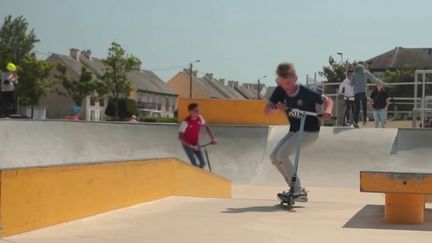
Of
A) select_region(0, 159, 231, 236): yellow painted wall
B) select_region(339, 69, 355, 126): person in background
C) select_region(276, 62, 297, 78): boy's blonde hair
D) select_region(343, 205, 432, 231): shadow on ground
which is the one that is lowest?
select_region(343, 205, 432, 231): shadow on ground

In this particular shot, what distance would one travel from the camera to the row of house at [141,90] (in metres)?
74.4

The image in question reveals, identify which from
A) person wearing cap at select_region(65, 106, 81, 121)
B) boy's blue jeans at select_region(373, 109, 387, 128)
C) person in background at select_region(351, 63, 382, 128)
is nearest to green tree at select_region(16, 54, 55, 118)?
person wearing cap at select_region(65, 106, 81, 121)

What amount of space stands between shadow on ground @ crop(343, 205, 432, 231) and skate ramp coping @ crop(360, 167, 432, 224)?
4.2 inches

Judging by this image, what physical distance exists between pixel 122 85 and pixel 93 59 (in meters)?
28.9

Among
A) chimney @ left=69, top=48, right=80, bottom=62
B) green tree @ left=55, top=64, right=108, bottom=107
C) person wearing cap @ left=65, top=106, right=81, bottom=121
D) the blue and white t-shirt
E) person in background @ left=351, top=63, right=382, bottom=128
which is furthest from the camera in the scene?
chimney @ left=69, top=48, right=80, bottom=62

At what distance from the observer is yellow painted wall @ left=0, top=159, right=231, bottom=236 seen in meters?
4.60

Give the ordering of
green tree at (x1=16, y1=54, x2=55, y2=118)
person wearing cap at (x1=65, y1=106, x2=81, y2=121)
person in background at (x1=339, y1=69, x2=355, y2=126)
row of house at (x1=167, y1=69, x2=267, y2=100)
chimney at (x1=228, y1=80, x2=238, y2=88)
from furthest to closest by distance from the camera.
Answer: chimney at (x1=228, y1=80, x2=238, y2=88), row of house at (x1=167, y1=69, x2=267, y2=100), green tree at (x1=16, y1=54, x2=55, y2=118), person wearing cap at (x1=65, y1=106, x2=81, y2=121), person in background at (x1=339, y1=69, x2=355, y2=126)

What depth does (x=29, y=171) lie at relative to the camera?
4.78 metres

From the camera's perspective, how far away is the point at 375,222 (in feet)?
17.6

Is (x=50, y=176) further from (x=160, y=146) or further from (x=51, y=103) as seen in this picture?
(x=51, y=103)

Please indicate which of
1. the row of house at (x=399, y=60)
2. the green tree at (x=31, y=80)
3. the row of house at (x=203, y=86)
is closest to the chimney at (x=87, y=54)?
the row of house at (x=203, y=86)

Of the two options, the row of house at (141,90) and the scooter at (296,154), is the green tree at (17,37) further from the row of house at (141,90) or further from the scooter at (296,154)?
the scooter at (296,154)

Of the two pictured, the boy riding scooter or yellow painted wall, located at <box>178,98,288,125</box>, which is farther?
yellow painted wall, located at <box>178,98,288,125</box>

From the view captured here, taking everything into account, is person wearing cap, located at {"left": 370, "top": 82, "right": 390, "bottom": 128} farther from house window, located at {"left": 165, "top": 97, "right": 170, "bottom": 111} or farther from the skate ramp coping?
house window, located at {"left": 165, "top": 97, "right": 170, "bottom": 111}
